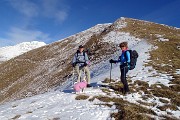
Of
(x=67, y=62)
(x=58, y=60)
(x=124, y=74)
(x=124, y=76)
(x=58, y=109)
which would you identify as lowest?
(x=58, y=109)

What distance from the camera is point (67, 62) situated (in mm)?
50469

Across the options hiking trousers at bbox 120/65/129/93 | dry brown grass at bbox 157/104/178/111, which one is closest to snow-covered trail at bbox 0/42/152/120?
hiking trousers at bbox 120/65/129/93

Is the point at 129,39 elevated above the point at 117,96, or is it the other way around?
the point at 129,39

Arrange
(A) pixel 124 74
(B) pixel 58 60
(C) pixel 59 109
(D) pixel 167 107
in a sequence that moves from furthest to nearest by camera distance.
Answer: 1. (B) pixel 58 60
2. (A) pixel 124 74
3. (D) pixel 167 107
4. (C) pixel 59 109

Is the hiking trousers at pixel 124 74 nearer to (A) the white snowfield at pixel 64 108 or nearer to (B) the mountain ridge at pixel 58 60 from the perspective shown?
(A) the white snowfield at pixel 64 108

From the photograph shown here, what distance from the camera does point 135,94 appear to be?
1841 centimetres

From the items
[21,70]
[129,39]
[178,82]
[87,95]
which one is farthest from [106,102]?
[21,70]

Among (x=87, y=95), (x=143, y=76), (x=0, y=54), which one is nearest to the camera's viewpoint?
(x=87, y=95)

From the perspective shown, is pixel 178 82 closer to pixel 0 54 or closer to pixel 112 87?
pixel 112 87

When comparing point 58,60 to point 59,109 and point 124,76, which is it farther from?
point 59,109

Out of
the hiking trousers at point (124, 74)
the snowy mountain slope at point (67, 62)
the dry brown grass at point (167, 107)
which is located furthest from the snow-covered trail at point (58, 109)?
the snowy mountain slope at point (67, 62)

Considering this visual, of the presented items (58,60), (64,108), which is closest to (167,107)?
(64,108)

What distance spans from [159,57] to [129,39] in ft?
56.2

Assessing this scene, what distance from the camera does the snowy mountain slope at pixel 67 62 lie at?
3685 cm
